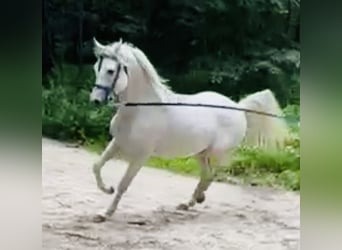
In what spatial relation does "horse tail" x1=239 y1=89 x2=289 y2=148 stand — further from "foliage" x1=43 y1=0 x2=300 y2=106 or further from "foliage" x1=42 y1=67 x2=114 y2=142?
"foliage" x1=42 y1=67 x2=114 y2=142

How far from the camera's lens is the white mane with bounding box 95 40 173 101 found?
2.82 m

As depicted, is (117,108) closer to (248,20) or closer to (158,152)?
(158,152)

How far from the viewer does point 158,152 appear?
285 cm

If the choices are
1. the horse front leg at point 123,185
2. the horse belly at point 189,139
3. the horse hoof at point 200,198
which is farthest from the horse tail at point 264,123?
the horse front leg at point 123,185

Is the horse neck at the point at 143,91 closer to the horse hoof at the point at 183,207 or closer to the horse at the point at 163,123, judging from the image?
the horse at the point at 163,123

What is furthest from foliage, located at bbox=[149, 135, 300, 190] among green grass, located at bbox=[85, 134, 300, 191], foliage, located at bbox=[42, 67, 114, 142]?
foliage, located at bbox=[42, 67, 114, 142]

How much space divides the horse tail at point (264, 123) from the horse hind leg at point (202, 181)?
15 cm

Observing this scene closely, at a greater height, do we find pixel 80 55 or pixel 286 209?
pixel 80 55

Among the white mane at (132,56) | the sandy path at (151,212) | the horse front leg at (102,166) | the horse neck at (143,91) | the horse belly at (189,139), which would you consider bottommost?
the sandy path at (151,212)

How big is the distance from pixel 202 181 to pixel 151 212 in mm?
195

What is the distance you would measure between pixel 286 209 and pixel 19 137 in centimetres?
90

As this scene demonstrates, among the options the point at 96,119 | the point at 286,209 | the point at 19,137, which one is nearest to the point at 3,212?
the point at 19,137

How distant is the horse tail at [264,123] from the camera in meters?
2.83

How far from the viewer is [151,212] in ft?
9.29
